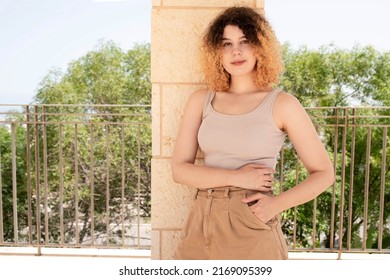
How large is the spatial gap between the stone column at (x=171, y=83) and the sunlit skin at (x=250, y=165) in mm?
268

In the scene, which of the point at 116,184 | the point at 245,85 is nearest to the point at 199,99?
the point at 245,85

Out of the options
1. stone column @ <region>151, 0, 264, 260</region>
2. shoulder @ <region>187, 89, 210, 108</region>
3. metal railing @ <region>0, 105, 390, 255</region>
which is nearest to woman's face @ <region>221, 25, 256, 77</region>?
shoulder @ <region>187, 89, 210, 108</region>

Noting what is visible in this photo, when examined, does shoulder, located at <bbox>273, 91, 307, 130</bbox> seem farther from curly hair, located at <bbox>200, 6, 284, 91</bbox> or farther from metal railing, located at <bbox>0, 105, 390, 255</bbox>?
metal railing, located at <bbox>0, 105, 390, 255</bbox>

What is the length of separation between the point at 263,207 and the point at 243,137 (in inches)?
8.6

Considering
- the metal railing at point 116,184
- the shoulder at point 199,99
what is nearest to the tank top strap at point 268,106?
the shoulder at point 199,99

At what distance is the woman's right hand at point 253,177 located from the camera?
4.94 feet

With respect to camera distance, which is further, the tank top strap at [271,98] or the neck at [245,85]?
the neck at [245,85]

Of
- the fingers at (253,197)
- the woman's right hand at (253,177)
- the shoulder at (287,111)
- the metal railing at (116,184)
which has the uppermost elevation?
the shoulder at (287,111)

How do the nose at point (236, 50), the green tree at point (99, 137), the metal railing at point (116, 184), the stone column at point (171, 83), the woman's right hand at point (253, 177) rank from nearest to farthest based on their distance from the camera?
the woman's right hand at point (253, 177)
the nose at point (236, 50)
the stone column at point (171, 83)
the metal railing at point (116, 184)
the green tree at point (99, 137)

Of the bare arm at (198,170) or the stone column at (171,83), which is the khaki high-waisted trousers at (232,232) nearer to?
the bare arm at (198,170)

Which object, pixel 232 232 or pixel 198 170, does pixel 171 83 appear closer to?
pixel 198 170

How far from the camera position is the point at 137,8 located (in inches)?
685

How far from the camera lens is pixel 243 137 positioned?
1.53 m

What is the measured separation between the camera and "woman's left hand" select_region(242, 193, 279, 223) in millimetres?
1508
